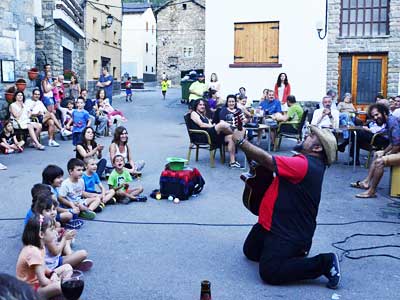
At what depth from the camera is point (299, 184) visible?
469cm

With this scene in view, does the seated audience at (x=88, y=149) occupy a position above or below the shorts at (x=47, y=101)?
below

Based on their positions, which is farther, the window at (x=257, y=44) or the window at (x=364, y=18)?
the window at (x=257, y=44)

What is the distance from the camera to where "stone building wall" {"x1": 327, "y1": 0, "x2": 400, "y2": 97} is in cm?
1728

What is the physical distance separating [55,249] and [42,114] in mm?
9245

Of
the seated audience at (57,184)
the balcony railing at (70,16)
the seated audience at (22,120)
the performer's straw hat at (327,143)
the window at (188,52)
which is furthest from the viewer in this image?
the window at (188,52)

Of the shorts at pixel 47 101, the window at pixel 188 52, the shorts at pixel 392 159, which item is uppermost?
the window at pixel 188 52

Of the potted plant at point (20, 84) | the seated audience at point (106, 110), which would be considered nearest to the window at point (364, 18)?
the seated audience at point (106, 110)

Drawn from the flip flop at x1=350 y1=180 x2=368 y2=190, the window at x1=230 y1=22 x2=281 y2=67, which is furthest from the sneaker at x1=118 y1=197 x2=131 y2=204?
the window at x1=230 y1=22 x2=281 y2=67

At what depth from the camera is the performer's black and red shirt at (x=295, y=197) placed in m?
4.65

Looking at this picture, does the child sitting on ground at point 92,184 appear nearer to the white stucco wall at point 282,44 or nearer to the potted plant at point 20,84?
the potted plant at point 20,84

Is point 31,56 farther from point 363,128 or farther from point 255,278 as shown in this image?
Result: point 255,278

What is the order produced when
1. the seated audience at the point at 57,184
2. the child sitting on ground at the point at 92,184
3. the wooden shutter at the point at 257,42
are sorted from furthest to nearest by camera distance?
the wooden shutter at the point at 257,42
the child sitting on ground at the point at 92,184
the seated audience at the point at 57,184

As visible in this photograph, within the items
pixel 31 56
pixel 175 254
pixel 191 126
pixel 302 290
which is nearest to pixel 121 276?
pixel 175 254

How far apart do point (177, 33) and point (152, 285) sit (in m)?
48.4
